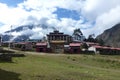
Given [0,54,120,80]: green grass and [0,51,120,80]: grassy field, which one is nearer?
[0,51,120,80]: grassy field

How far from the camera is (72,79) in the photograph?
109ft

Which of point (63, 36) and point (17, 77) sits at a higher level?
point (63, 36)

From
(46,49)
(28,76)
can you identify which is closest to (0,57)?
(28,76)

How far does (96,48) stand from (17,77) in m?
124

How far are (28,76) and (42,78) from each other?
1.38 metres

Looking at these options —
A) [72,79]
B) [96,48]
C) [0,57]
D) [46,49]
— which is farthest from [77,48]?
[72,79]

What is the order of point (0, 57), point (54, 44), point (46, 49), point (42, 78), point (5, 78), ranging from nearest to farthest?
A: point (5, 78)
point (42, 78)
point (0, 57)
point (46, 49)
point (54, 44)

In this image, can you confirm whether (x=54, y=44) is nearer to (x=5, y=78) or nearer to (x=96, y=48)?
(x=96, y=48)

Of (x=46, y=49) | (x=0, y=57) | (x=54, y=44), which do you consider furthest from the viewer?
(x=54, y=44)

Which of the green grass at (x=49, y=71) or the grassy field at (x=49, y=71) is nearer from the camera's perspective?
the grassy field at (x=49, y=71)

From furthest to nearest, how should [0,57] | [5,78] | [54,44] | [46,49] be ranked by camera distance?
[54,44]
[46,49]
[0,57]
[5,78]

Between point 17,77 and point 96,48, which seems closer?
point 17,77

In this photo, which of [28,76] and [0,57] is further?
[0,57]

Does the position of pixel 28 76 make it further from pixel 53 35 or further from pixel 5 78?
pixel 53 35
